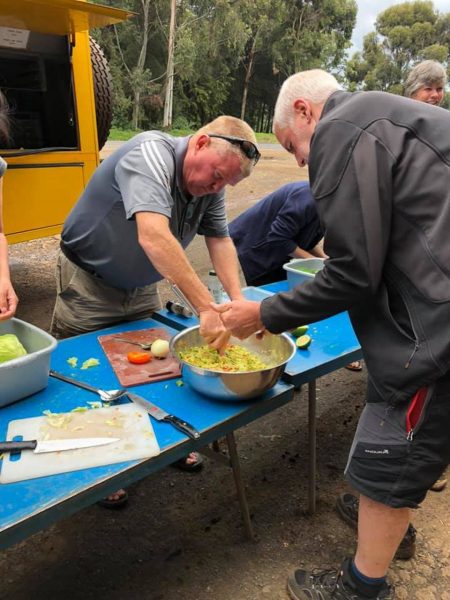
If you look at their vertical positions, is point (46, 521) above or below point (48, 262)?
above

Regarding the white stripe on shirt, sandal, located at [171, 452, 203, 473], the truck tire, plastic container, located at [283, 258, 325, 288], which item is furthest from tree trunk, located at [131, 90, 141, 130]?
the white stripe on shirt

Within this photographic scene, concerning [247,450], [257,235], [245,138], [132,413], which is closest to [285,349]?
[132,413]

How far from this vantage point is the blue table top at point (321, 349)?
2084 mm

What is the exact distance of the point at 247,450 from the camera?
3.10m

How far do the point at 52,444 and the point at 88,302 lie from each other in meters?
1.19

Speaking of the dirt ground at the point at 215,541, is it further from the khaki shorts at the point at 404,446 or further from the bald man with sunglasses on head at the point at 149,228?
the khaki shorts at the point at 404,446

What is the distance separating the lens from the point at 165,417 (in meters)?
1.63

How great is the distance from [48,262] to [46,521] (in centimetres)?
598

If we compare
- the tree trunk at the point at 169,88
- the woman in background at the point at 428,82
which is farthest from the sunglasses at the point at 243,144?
the tree trunk at the point at 169,88

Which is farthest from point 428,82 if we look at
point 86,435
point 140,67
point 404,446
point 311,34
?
point 311,34

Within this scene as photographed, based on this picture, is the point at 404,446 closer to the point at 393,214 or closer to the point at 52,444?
the point at 393,214

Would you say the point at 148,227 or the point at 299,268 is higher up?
the point at 148,227

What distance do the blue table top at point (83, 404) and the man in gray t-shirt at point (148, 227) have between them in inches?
11.4

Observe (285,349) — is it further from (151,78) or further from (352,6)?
(352,6)
